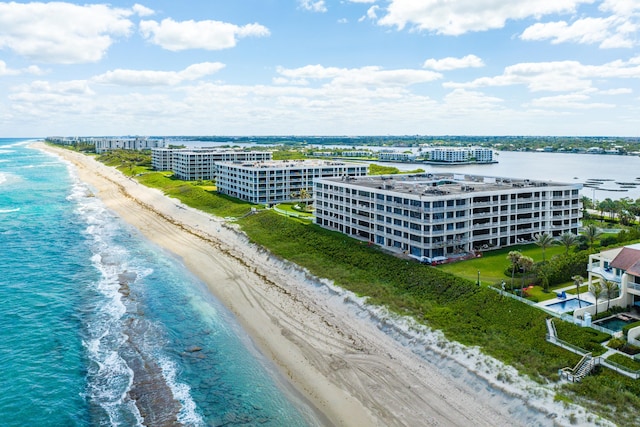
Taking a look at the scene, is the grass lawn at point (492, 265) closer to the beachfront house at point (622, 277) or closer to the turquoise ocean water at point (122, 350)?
the beachfront house at point (622, 277)

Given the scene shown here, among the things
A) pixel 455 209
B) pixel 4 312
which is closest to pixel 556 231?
pixel 455 209

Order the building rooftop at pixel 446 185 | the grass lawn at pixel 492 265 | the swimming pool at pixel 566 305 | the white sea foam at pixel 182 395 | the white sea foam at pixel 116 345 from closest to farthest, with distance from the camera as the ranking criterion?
the white sea foam at pixel 182 395, the white sea foam at pixel 116 345, the swimming pool at pixel 566 305, the grass lawn at pixel 492 265, the building rooftop at pixel 446 185

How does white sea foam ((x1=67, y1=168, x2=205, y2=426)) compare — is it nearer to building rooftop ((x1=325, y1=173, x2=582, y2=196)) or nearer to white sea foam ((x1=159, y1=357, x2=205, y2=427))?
white sea foam ((x1=159, y1=357, x2=205, y2=427))

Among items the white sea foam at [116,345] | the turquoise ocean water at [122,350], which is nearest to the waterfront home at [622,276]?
the turquoise ocean water at [122,350]

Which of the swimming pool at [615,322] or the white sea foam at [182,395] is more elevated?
the swimming pool at [615,322]

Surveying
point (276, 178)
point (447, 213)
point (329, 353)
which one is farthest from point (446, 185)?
point (329, 353)
